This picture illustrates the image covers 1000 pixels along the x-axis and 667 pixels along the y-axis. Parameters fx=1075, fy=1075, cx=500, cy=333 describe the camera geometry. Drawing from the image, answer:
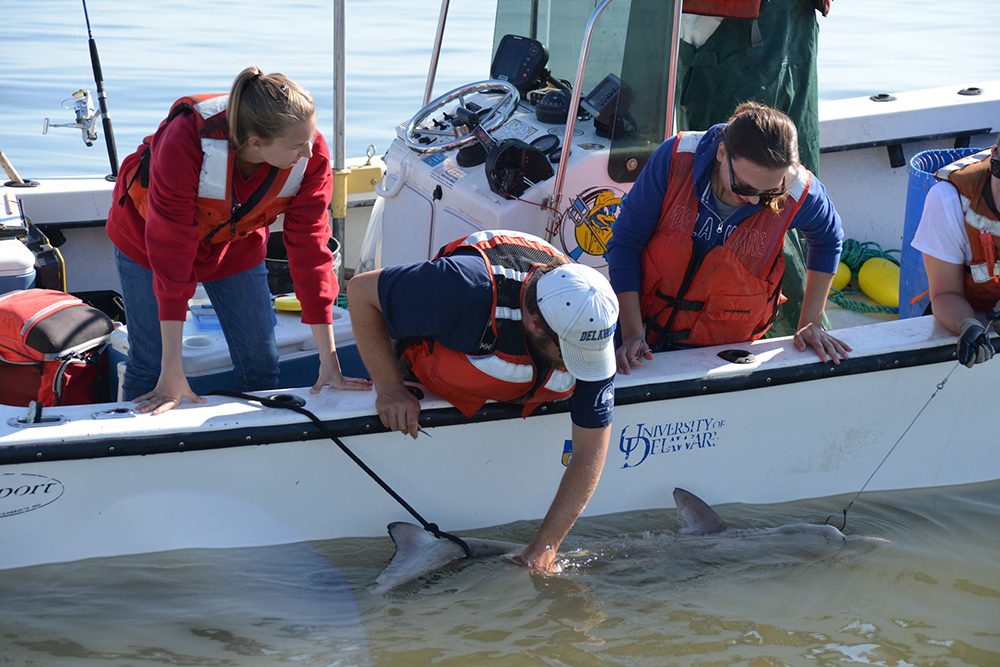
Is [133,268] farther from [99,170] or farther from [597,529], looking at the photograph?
[99,170]

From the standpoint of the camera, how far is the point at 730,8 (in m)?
4.29

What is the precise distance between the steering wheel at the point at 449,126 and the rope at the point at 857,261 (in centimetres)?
258

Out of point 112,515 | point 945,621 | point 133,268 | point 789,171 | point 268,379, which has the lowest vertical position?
point 945,621

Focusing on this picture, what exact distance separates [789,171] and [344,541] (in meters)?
1.88

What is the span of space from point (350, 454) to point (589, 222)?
143cm

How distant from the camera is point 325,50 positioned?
49.1ft

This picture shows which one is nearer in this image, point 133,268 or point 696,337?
point 133,268

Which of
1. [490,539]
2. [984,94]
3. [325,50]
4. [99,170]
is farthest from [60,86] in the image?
[490,539]

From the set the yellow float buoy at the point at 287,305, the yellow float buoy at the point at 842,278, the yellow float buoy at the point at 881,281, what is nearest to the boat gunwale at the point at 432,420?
the yellow float buoy at the point at 287,305

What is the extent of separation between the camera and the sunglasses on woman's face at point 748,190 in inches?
136

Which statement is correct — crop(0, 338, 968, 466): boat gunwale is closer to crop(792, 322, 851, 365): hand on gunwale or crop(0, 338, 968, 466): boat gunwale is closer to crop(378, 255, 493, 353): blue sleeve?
crop(792, 322, 851, 365): hand on gunwale

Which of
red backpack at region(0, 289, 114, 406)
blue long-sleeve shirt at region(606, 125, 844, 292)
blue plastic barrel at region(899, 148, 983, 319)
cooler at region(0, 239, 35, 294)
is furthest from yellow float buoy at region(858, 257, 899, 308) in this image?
cooler at region(0, 239, 35, 294)

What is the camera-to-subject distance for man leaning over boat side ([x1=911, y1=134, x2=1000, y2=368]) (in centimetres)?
389

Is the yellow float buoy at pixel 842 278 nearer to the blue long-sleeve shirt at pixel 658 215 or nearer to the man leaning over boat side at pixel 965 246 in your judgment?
the man leaning over boat side at pixel 965 246
